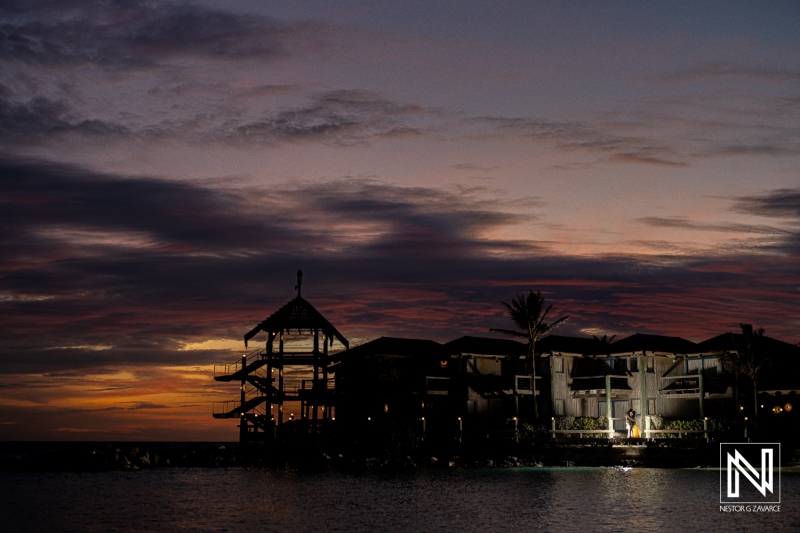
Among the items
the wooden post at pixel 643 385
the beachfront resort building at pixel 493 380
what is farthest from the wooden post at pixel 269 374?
the wooden post at pixel 643 385

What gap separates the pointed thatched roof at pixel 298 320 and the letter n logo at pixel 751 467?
26.9 metres

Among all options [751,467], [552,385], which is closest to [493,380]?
[552,385]

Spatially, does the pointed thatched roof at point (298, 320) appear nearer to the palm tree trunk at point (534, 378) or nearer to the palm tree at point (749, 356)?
the palm tree trunk at point (534, 378)

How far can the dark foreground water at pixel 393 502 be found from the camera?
36875 millimetres

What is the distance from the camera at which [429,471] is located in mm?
62312

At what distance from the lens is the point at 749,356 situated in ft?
209

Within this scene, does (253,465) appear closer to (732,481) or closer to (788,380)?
(732,481)

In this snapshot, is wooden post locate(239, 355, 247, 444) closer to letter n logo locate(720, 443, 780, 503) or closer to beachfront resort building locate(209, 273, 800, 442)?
beachfront resort building locate(209, 273, 800, 442)

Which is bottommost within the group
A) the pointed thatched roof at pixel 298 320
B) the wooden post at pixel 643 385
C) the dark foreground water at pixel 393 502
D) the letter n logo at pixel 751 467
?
the dark foreground water at pixel 393 502

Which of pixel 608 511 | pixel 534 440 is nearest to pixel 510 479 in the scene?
pixel 534 440

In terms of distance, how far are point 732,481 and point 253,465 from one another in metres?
33.9

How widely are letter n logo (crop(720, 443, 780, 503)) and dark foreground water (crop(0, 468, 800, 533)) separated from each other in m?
0.89

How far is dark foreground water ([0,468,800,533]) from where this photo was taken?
36.9m

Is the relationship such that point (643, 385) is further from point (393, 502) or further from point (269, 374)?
point (393, 502)
